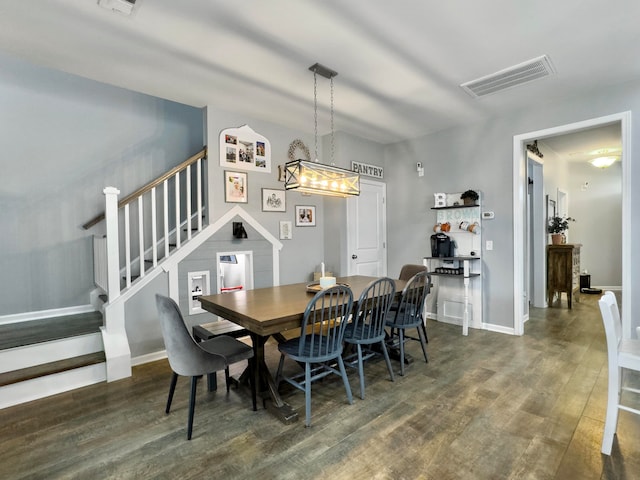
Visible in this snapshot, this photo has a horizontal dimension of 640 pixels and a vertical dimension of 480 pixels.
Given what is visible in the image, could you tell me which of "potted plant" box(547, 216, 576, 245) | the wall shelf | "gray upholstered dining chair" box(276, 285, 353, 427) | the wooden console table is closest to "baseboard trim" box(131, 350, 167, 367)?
"gray upholstered dining chair" box(276, 285, 353, 427)

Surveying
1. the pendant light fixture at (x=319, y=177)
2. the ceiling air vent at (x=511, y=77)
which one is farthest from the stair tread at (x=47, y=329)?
the ceiling air vent at (x=511, y=77)

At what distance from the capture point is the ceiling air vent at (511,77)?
294 centimetres

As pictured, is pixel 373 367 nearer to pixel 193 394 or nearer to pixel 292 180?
pixel 193 394

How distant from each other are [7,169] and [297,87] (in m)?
3.32

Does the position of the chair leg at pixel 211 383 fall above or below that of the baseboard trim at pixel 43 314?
below

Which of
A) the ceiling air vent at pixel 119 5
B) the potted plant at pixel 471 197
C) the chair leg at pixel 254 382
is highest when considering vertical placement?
the ceiling air vent at pixel 119 5

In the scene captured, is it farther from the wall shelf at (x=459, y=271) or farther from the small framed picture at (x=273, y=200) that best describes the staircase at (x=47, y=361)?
the wall shelf at (x=459, y=271)

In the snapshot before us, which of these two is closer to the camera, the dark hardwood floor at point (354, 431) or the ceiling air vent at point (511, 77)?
the dark hardwood floor at point (354, 431)

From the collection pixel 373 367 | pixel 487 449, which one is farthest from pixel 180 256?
pixel 487 449

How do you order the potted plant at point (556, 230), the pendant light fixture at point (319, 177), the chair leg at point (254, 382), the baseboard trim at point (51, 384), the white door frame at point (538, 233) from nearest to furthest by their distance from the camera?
the chair leg at point (254, 382)
the baseboard trim at point (51, 384)
the pendant light fixture at point (319, 177)
the white door frame at point (538, 233)
the potted plant at point (556, 230)

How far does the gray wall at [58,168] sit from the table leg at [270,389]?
2.93 metres

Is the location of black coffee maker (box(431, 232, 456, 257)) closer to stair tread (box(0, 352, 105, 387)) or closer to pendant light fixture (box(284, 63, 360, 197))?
pendant light fixture (box(284, 63, 360, 197))

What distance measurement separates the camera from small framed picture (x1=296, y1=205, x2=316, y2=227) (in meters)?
4.76

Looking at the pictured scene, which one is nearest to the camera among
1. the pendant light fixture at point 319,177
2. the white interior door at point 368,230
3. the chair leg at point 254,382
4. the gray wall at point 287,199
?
the chair leg at point 254,382
